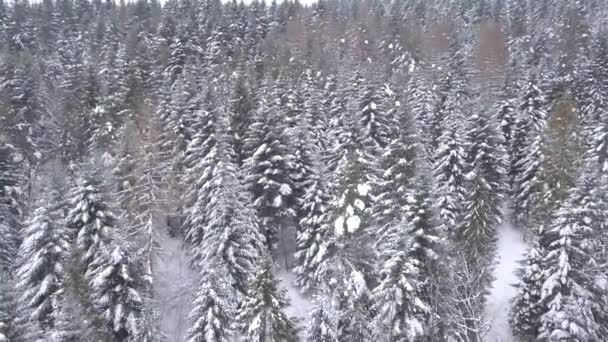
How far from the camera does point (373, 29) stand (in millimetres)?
77188

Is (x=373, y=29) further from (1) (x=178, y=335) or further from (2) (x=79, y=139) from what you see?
(1) (x=178, y=335)

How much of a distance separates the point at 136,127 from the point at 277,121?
11258 mm

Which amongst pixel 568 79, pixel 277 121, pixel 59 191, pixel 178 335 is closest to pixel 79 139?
pixel 59 191

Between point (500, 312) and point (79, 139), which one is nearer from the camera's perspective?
point (500, 312)

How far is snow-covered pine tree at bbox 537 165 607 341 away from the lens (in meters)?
19.4

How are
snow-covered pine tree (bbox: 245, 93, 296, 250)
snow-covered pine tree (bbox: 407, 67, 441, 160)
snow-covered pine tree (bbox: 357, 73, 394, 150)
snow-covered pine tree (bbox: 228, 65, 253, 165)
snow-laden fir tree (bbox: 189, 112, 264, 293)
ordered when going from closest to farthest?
snow-laden fir tree (bbox: 189, 112, 264, 293) < snow-covered pine tree (bbox: 245, 93, 296, 250) < snow-covered pine tree (bbox: 357, 73, 394, 150) < snow-covered pine tree (bbox: 228, 65, 253, 165) < snow-covered pine tree (bbox: 407, 67, 441, 160)

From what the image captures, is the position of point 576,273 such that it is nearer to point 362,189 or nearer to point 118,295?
point 362,189

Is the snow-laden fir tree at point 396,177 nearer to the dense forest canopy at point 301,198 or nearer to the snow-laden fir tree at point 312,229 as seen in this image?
the dense forest canopy at point 301,198

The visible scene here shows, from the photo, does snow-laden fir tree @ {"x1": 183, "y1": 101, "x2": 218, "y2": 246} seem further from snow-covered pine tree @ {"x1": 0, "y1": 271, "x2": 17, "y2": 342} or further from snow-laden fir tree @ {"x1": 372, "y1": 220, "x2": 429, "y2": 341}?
snow-laden fir tree @ {"x1": 372, "y1": 220, "x2": 429, "y2": 341}

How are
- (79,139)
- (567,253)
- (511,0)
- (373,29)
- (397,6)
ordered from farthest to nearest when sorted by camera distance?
(511,0) < (397,6) < (373,29) < (79,139) < (567,253)

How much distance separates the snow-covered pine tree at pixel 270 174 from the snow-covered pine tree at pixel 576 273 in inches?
652

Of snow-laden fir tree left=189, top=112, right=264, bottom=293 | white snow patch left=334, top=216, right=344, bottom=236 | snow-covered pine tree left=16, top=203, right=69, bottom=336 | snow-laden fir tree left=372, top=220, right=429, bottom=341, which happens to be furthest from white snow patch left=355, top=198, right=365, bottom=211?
snow-covered pine tree left=16, top=203, right=69, bottom=336

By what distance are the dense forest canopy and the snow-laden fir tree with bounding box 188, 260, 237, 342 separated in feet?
0.37

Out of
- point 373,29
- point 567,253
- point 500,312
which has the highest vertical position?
point 373,29
